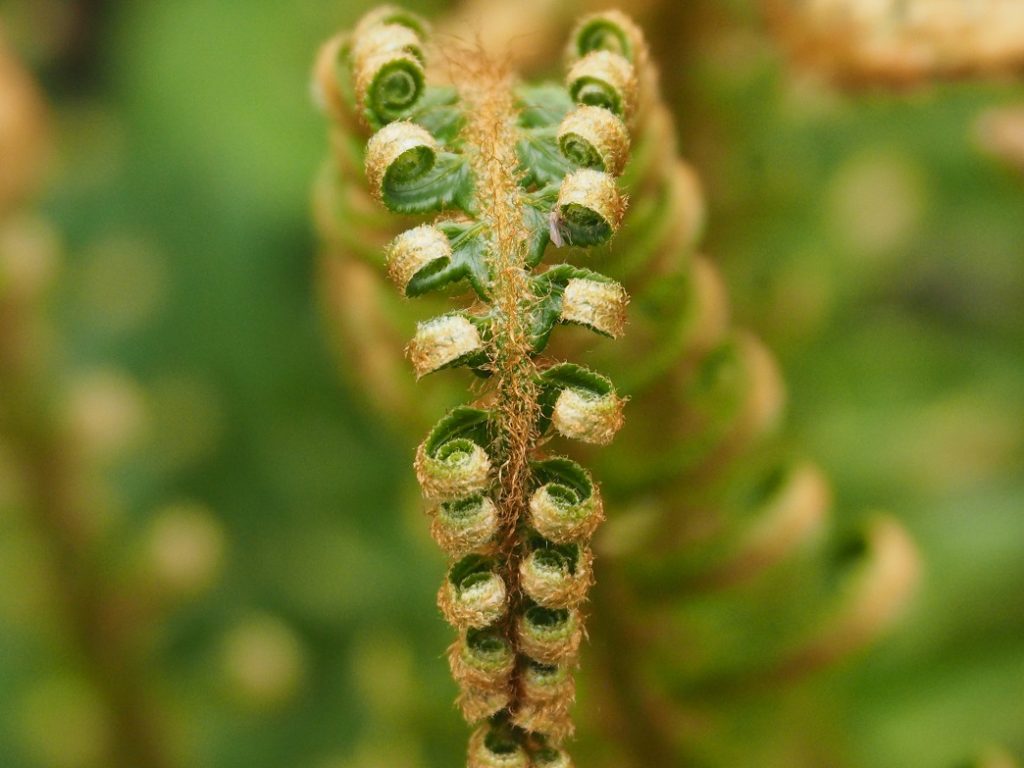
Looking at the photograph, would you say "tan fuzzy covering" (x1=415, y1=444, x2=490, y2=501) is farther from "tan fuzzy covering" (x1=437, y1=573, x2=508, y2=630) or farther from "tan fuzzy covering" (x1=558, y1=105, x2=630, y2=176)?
"tan fuzzy covering" (x1=558, y1=105, x2=630, y2=176)

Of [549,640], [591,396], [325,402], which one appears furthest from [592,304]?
[325,402]

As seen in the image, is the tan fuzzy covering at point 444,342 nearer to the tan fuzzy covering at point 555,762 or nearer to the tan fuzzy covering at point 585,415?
the tan fuzzy covering at point 585,415

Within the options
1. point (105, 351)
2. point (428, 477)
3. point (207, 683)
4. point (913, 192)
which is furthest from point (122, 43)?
point (428, 477)

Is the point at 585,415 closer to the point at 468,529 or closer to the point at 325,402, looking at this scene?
the point at 468,529

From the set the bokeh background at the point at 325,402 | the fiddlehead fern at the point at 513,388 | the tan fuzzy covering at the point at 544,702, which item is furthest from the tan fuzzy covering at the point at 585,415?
the bokeh background at the point at 325,402

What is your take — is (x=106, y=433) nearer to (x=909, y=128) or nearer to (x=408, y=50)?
(x=408, y=50)

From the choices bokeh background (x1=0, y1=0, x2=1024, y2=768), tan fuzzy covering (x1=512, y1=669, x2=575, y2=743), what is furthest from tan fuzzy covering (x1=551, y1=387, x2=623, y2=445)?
bokeh background (x1=0, y1=0, x2=1024, y2=768)

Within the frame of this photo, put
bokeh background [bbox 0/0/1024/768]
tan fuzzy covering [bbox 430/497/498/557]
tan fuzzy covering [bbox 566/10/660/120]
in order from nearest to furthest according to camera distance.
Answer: tan fuzzy covering [bbox 430/497/498/557] → tan fuzzy covering [bbox 566/10/660/120] → bokeh background [bbox 0/0/1024/768]
